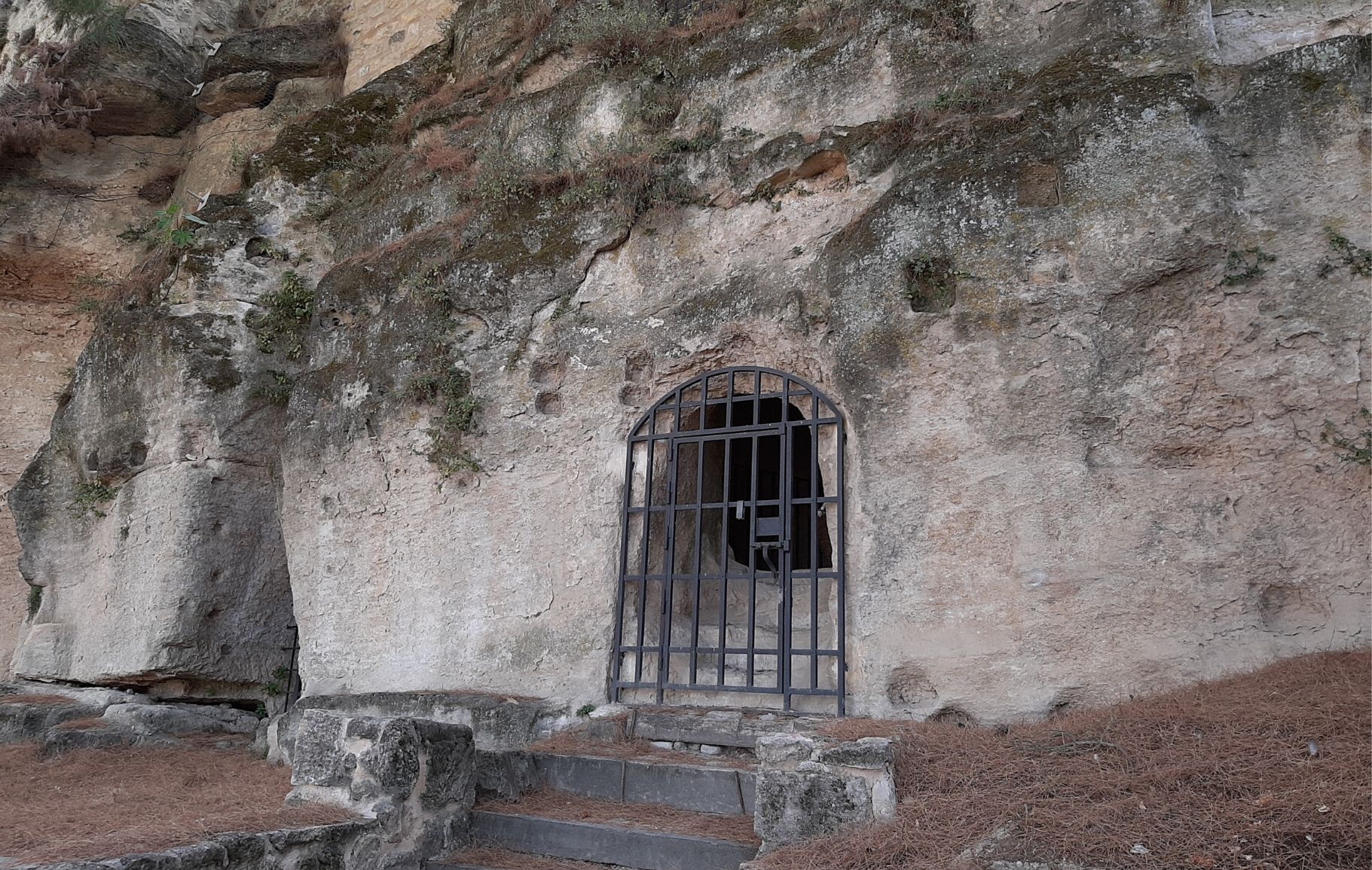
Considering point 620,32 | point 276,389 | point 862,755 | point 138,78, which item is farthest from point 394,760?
point 138,78

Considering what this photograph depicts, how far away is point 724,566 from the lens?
6180 millimetres

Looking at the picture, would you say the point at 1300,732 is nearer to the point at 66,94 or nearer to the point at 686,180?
the point at 686,180

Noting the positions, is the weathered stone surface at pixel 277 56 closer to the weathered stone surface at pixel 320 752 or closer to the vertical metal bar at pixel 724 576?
the vertical metal bar at pixel 724 576

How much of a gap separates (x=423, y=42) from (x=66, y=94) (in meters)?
4.57

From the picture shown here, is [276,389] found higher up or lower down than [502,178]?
lower down

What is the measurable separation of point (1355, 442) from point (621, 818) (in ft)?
13.2

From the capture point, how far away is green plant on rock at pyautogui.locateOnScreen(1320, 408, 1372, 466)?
469 centimetres

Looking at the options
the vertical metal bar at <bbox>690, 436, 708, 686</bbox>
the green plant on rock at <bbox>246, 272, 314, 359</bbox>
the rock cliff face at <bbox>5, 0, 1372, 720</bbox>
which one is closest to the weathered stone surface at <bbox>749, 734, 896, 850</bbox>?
the rock cliff face at <bbox>5, 0, 1372, 720</bbox>

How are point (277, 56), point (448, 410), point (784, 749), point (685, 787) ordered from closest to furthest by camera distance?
point (784, 749), point (685, 787), point (448, 410), point (277, 56)

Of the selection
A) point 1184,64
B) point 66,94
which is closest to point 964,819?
point 1184,64

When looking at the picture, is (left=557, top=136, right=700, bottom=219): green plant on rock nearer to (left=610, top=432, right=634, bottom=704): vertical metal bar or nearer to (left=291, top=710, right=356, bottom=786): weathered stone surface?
(left=610, top=432, right=634, bottom=704): vertical metal bar

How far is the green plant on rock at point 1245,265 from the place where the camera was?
200 inches

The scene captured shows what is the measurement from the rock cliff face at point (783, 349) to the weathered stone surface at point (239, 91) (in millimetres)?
2935

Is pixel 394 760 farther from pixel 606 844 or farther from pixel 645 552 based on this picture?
pixel 645 552
